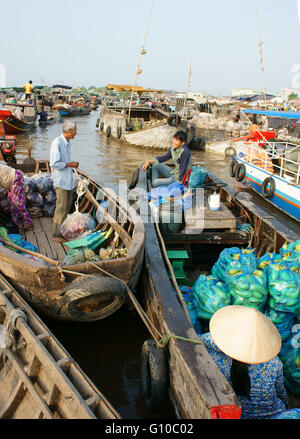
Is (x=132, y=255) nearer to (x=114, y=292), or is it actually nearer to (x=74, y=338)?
(x=114, y=292)

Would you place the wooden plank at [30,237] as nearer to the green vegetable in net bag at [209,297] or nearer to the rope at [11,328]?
the rope at [11,328]

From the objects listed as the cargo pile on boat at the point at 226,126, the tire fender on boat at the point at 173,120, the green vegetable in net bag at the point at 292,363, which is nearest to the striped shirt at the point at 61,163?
the green vegetable in net bag at the point at 292,363

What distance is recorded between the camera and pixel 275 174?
9.38m

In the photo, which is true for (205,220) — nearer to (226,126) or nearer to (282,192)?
(282,192)

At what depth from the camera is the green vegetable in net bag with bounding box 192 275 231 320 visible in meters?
3.12

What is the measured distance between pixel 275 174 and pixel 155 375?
809cm

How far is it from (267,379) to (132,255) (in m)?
1.53

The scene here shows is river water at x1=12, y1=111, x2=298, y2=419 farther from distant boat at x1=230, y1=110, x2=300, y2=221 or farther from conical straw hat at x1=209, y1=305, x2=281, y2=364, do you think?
distant boat at x1=230, y1=110, x2=300, y2=221

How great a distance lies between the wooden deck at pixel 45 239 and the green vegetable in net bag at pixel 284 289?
8.54ft

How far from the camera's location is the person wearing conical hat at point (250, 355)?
197 centimetres

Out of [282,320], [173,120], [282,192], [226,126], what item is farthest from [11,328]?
[226,126]

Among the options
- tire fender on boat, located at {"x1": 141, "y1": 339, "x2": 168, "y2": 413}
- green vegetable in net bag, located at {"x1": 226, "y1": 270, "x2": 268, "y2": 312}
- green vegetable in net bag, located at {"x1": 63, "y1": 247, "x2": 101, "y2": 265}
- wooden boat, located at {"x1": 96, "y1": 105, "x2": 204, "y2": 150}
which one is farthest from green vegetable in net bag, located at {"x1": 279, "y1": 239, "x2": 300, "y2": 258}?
wooden boat, located at {"x1": 96, "y1": 105, "x2": 204, "y2": 150}

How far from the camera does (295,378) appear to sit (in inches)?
113
